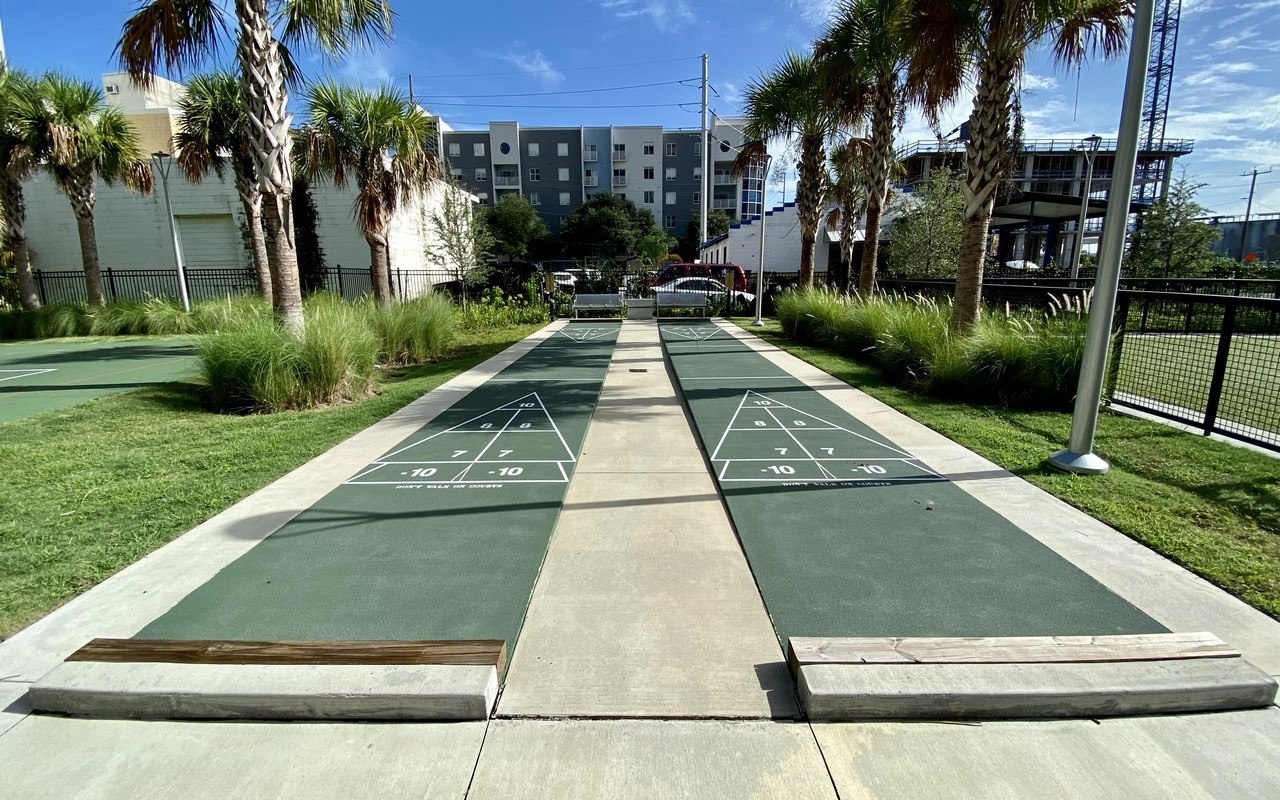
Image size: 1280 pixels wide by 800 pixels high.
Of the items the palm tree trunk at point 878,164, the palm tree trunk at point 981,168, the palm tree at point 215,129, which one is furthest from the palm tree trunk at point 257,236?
the palm tree trunk at point 878,164

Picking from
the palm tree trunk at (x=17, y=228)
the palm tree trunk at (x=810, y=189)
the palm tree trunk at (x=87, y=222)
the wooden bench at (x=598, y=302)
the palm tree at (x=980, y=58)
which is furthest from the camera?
the wooden bench at (x=598, y=302)

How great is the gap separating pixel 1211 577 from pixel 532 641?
3.84 metres

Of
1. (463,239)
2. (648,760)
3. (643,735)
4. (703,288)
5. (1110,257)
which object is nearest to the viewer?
(648,760)

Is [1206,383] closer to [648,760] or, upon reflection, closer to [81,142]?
[648,760]

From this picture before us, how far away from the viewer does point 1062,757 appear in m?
2.27

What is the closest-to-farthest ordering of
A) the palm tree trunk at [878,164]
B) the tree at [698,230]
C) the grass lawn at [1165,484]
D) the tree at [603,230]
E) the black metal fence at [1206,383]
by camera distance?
the grass lawn at [1165,484], the black metal fence at [1206,383], the palm tree trunk at [878,164], the tree at [603,230], the tree at [698,230]

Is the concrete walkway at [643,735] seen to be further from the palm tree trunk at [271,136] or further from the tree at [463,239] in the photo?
the tree at [463,239]

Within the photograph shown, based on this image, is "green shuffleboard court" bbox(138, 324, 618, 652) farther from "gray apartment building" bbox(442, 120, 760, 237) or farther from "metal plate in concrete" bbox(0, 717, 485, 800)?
"gray apartment building" bbox(442, 120, 760, 237)

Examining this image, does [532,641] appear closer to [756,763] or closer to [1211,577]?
[756,763]

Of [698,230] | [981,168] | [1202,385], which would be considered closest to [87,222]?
[981,168]

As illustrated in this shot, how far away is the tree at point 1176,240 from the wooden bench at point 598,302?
1797 cm

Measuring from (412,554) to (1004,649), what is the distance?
328cm

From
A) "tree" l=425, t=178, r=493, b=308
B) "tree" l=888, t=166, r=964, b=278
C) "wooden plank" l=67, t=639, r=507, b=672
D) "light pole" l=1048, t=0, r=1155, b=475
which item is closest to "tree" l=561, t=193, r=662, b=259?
"tree" l=425, t=178, r=493, b=308

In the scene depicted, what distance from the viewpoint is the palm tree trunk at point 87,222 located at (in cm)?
1855
